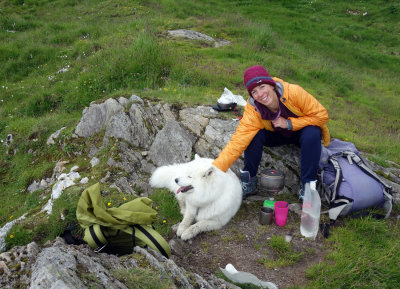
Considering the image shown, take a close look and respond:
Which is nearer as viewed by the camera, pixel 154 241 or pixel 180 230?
pixel 154 241

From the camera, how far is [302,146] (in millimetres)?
4062

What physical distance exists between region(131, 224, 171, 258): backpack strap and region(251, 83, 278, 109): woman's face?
2146mm

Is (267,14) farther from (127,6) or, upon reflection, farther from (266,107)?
(266,107)

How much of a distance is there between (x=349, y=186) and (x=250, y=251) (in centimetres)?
162

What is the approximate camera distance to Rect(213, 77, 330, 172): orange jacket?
394 cm

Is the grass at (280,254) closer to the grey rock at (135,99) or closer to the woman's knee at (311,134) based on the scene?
the woman's knee at (311,134)

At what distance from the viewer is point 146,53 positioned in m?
8.01

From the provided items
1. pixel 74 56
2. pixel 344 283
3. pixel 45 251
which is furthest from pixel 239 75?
pixel 45 251

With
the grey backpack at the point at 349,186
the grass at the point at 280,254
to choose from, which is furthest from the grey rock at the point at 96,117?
the grey backpack at the point at 349,186

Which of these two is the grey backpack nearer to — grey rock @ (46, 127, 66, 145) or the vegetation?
the vegetation

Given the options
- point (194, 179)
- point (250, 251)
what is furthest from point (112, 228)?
point (250, 251)

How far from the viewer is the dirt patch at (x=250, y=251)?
3291mm

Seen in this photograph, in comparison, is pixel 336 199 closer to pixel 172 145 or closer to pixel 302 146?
pixel 302 146

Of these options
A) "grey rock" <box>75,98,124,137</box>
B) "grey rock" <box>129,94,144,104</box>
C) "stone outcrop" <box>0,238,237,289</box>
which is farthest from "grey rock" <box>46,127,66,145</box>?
"stone outcrop" <box>0,238,237,289</box>
